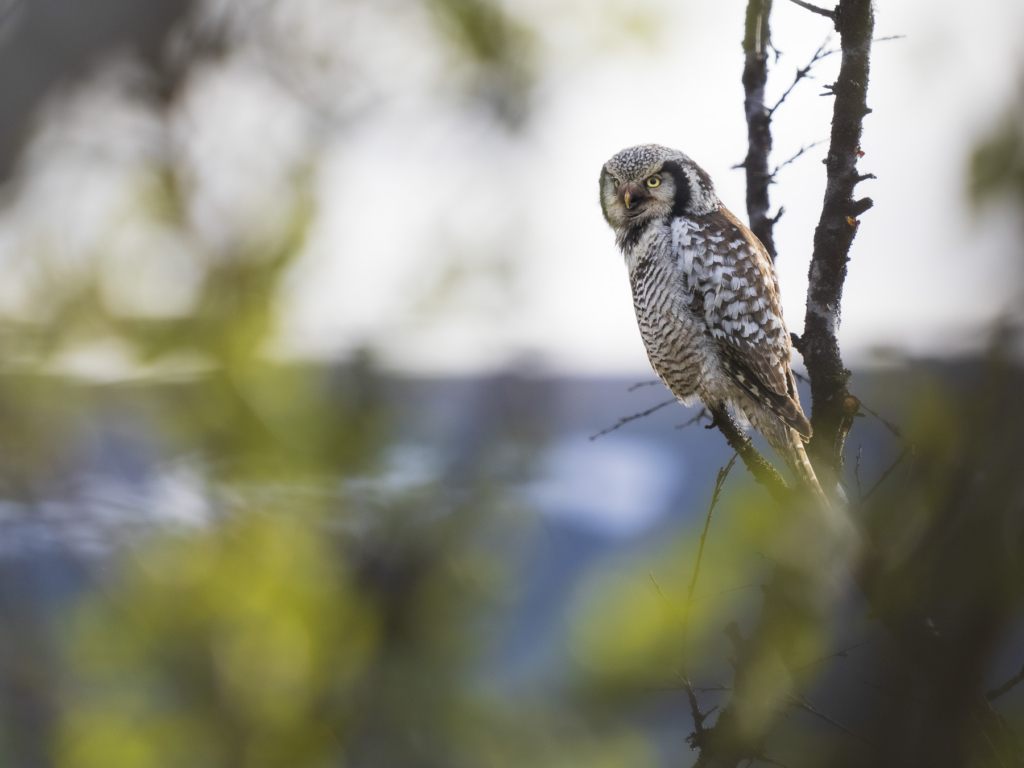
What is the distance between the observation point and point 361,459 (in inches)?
86.8

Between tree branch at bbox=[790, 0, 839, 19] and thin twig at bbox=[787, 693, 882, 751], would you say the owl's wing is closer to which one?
tree branch at bbox=[790, 0, 839, 19]

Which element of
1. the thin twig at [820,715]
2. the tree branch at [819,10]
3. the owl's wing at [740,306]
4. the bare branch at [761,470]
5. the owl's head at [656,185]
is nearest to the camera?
the thin twig at [820,715]

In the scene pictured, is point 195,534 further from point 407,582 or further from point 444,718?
point 444,718

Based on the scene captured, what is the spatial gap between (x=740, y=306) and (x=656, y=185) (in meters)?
0.47

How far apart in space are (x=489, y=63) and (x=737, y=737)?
7.52 feet

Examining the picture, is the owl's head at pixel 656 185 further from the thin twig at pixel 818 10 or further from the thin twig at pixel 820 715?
the thin twig at pixel 820 715

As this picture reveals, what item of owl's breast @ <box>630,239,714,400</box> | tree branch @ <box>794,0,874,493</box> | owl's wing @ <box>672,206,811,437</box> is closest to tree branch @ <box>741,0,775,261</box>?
owl's wing @ <box>672,206,811,437</box>

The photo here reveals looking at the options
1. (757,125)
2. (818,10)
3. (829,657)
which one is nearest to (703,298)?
(757,125)

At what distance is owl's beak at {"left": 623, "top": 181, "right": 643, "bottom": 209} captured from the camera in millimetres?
2211

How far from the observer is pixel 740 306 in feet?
6.76

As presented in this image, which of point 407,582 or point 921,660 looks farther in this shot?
point 407,582

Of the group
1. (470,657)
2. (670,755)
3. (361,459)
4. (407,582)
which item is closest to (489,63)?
(361,459)

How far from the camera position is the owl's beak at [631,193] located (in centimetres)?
221

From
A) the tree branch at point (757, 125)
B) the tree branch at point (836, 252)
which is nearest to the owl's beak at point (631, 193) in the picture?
the tree branch at point (757, 125)
